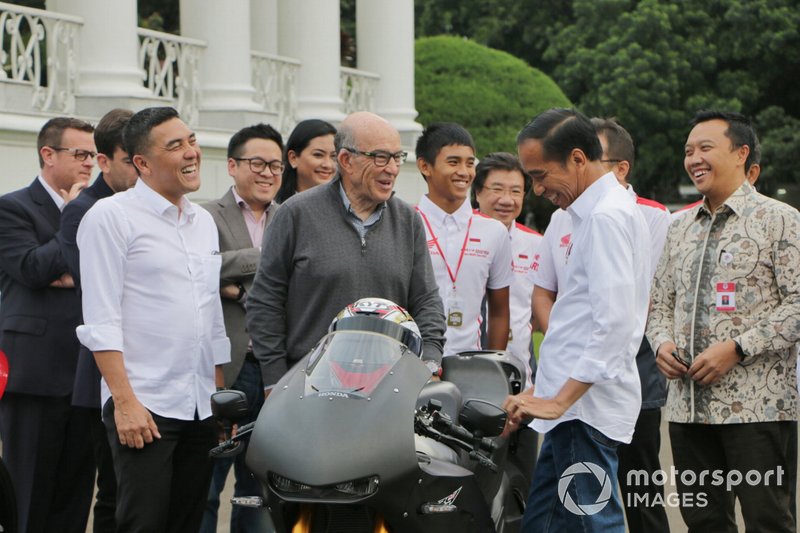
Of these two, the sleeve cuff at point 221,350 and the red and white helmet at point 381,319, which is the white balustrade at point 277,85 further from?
the red and white helmet at point 381,319

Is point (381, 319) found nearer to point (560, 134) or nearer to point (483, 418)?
point (483, 418)

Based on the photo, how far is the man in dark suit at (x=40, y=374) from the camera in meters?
5.88

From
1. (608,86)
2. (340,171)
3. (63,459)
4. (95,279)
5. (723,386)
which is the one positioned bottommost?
(63,459)

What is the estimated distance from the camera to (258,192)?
6.38 m

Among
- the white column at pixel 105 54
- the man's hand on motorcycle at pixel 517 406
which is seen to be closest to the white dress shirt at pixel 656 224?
the man's hand on motorcycle at pixel 517 406

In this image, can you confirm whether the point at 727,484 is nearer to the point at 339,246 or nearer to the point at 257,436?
the point at 339,246

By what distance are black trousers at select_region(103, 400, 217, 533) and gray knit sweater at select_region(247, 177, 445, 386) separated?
1.30ft

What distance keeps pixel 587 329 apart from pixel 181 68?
39.9 ft

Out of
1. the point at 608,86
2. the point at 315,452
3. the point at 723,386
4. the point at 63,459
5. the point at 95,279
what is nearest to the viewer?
the point at 315,452

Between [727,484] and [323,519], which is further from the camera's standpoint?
[727,484]

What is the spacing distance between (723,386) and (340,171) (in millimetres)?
1757

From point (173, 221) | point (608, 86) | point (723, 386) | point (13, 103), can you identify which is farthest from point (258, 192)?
point (608, 86)

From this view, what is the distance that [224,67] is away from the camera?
16.2 meters

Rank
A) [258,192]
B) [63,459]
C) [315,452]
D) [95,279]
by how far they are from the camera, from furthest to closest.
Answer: [258,192] < [63,459] < [95,279] < [315,452]
